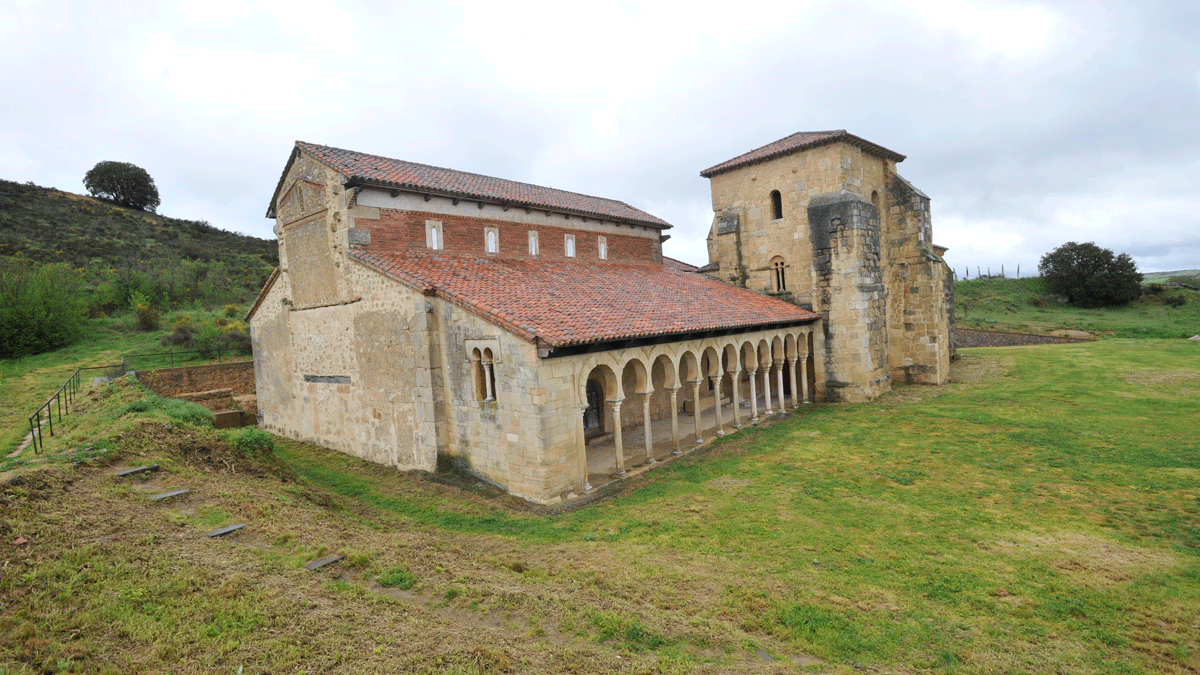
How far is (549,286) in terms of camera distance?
1550 centimetres

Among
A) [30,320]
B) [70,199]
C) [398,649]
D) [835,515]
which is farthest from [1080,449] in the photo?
[70,199]

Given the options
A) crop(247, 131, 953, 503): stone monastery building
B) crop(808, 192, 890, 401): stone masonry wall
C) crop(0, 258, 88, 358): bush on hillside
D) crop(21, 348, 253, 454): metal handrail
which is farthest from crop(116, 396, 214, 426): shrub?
crop(808, 192, 890, 401): stone masonry wall

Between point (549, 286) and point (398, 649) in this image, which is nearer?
point (398, 649)

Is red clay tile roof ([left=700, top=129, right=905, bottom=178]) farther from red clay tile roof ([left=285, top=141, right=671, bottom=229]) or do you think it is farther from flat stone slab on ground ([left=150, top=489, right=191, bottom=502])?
flat stone slab on ground ([left=150, top=489, right=191, bottom=502])

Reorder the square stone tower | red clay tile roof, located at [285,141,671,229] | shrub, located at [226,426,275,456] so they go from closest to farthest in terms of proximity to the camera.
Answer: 1. shrub, located at [226,426,275,456]
2. red clay tile roof, located at [285,141,671,229]
3. the square stone tower

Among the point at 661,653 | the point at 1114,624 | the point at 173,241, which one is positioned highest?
the point at 173,241

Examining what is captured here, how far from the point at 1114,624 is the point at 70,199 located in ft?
231

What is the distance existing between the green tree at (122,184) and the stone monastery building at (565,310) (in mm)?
52690

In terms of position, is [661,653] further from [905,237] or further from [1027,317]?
[1027,317]

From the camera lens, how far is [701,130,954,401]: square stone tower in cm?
2038

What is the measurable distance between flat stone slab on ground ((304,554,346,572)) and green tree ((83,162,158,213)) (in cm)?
6826

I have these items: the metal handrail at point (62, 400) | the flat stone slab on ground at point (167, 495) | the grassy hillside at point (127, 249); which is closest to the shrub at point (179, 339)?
the metal handrail at point (62, 400)

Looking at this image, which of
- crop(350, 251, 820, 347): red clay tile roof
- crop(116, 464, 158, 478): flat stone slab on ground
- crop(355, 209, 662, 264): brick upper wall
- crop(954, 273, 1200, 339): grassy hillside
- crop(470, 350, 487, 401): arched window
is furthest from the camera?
crop(954, 273, 1200, 339): grassy hillside

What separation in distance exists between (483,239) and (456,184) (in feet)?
6.30
